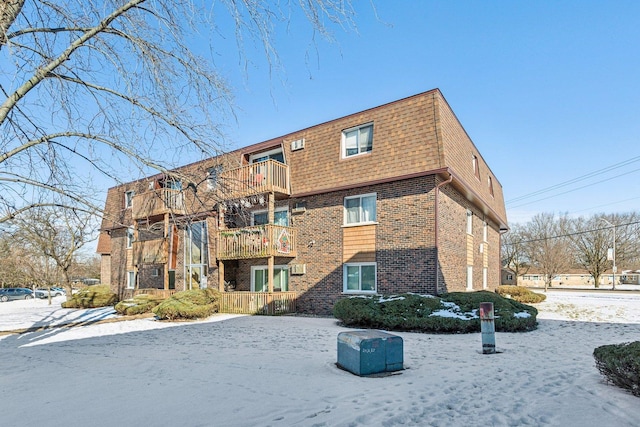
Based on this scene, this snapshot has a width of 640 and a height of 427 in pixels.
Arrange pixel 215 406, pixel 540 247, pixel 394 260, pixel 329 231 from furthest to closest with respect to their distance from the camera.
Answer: pixel 540 247 → pixel 329 231 → pixel 394 260 → pixel 215 406

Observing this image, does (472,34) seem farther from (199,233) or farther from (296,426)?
(199,233)

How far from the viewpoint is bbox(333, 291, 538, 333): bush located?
33.7 ft

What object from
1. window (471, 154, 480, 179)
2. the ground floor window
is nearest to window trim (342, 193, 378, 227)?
the ground floor window

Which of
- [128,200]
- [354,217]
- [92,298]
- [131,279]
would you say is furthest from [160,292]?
[354,217]

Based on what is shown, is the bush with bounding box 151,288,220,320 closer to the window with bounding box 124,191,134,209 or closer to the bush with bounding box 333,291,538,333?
the bush with bounding box 333,291,538,333

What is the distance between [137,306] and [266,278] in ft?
17.9

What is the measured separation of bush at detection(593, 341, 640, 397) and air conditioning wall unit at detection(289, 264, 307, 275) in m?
11.6

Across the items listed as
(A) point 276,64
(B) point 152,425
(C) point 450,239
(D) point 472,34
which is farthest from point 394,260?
(B) point 152,425

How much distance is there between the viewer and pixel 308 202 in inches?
640

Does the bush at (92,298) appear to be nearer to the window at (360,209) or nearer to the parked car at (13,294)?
the window at (360,209)

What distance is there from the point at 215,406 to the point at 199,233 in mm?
15632

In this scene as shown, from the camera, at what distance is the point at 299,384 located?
543 centimetres

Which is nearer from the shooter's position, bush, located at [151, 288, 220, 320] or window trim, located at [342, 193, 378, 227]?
bush, located at [151, 288, 220, 320]

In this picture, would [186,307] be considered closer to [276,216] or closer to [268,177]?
[276,216]
